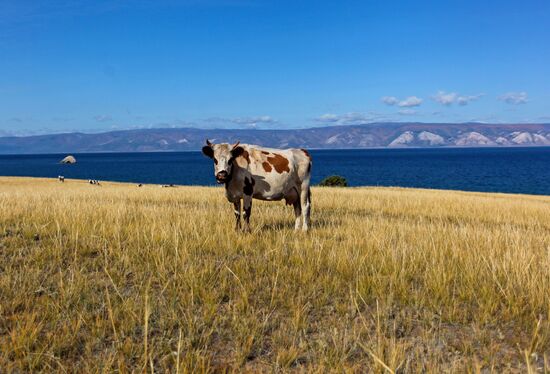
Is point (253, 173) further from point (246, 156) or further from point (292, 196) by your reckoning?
point (292, 196)

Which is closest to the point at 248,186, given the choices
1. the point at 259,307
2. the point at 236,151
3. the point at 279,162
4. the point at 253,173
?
the point at 253,173

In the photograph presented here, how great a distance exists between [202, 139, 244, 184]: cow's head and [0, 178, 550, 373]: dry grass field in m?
1.28

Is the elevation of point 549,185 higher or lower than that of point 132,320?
lower

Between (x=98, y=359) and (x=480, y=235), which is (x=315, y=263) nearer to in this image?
(x=98, y=359)

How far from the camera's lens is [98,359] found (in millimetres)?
3332

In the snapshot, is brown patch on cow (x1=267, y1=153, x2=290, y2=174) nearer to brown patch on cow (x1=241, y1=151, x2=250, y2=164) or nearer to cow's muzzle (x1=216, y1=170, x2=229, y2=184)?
brown patch on cow (x1=241, y1=151, x2=250, y2=164)

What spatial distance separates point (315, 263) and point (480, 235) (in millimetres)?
4934

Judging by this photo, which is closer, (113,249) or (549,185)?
(113,249)

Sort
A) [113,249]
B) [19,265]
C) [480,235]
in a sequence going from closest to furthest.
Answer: [19,265] → [113,249] → [480,235]

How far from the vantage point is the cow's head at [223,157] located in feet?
25.7

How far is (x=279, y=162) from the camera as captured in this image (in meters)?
8.90

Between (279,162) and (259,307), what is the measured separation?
4.84 m

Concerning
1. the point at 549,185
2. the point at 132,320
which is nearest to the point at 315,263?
the point at 132,320

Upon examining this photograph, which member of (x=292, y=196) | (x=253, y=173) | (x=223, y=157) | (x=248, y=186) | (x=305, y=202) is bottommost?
(x=305, y=202)
